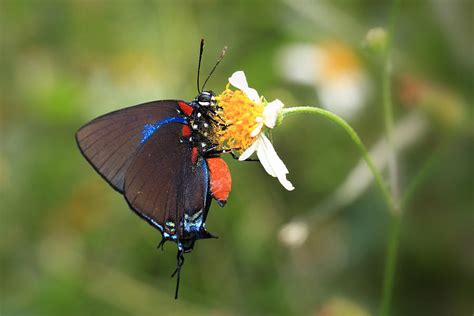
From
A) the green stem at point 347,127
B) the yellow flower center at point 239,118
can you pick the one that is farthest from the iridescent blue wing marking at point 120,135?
the green stem at point 347,127

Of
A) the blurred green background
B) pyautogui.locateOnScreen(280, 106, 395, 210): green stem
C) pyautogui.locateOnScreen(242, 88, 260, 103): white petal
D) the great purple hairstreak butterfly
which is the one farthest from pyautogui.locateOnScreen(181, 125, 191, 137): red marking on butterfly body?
the blurred green background

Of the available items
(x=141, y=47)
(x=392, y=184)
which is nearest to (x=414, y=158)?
(x=392, y=184)

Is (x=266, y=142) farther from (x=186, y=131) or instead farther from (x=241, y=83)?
(x=186, y=131)

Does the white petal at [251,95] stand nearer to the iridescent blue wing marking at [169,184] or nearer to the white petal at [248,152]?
the white petal at [248,152]

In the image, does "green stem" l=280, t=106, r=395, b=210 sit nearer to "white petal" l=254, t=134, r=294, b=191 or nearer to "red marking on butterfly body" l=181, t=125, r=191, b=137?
"white petal" l=254, t=134, r=294, b=191

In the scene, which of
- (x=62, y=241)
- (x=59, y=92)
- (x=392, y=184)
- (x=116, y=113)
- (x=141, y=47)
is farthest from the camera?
(x=141, y=47)

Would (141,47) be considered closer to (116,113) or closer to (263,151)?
(116,113)

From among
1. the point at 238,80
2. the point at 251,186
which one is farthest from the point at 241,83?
the point at 251,186
